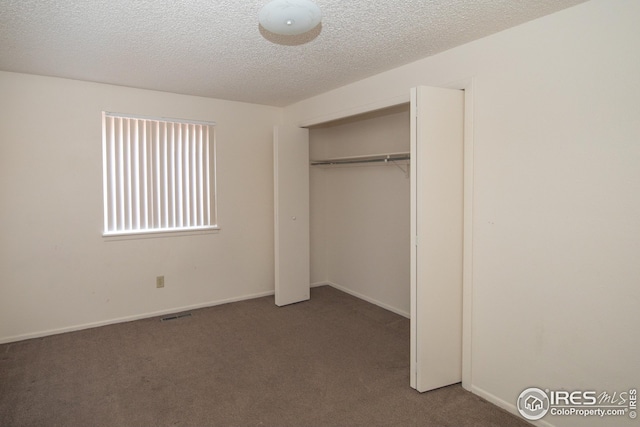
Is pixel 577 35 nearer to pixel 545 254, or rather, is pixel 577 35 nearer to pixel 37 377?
pixel 545 254

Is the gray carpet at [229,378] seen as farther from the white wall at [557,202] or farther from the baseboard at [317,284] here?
the baseboard at [317,284]

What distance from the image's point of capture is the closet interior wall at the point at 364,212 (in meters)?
4.13

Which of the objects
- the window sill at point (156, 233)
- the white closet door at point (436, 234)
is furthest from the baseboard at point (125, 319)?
the white closet door at point (436, 234)

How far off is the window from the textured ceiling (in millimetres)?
545

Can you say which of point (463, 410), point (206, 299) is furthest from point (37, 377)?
point (463, 410)

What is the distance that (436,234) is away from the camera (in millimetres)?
2602

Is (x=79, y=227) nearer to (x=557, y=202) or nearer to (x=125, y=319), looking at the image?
(x=125, y=319)

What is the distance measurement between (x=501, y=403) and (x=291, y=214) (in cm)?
286

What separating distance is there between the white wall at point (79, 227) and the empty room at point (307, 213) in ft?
0.06

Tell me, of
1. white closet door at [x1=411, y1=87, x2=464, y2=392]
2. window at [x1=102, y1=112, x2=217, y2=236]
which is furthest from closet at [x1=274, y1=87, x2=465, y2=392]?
window at [x1=102, y1=112, x2=217, y2=236]

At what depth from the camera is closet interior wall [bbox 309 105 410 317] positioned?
4129 millimetres

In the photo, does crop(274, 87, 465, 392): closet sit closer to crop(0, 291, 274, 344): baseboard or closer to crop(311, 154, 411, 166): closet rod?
crop(311, 154, 411, 166): closet rod

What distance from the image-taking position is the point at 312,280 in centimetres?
527

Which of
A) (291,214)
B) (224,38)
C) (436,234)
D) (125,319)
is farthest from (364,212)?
(125,319)
